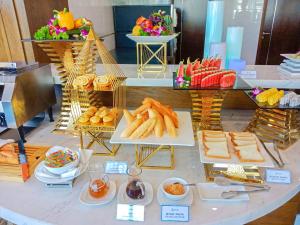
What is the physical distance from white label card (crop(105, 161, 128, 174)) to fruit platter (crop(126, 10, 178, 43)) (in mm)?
584

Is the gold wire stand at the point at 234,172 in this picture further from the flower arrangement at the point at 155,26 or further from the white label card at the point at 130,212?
the flower arrangement at the point at 155,26

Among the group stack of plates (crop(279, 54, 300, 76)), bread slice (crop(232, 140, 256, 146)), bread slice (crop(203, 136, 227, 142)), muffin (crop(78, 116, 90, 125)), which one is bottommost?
bread slice (crop(232, 140, 256, 146))

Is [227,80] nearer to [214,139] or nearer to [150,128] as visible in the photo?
[214,139]

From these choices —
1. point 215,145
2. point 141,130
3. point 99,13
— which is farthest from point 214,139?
point 99,13

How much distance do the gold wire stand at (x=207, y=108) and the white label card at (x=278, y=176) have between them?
1.08ft

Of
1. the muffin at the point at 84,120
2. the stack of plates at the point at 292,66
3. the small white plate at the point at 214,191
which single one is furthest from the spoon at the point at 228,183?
the stack of plates at the point at 292,66

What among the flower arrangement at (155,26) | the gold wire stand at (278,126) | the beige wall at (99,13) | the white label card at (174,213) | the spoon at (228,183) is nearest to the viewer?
the white label card at (174,213)

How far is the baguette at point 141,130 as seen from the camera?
0.78 metres

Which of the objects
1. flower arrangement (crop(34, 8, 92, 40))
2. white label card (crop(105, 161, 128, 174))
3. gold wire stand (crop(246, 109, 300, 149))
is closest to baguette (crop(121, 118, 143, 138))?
white label card (crop(105, 161, 128, 174))

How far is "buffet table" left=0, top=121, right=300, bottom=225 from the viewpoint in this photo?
0.62 metres

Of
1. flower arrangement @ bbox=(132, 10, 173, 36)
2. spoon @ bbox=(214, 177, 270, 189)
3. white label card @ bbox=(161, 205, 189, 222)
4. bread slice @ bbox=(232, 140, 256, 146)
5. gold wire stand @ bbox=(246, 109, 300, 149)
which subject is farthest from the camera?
flower arrangement @ bbox=(132, 10, 173, 36)

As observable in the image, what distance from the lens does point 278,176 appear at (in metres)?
0.76

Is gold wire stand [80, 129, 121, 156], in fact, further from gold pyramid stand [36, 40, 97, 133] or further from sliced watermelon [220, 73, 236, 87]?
sliced watermelon [220, 73, 236, 87]

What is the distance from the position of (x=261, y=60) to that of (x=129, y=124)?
9.90 feet
